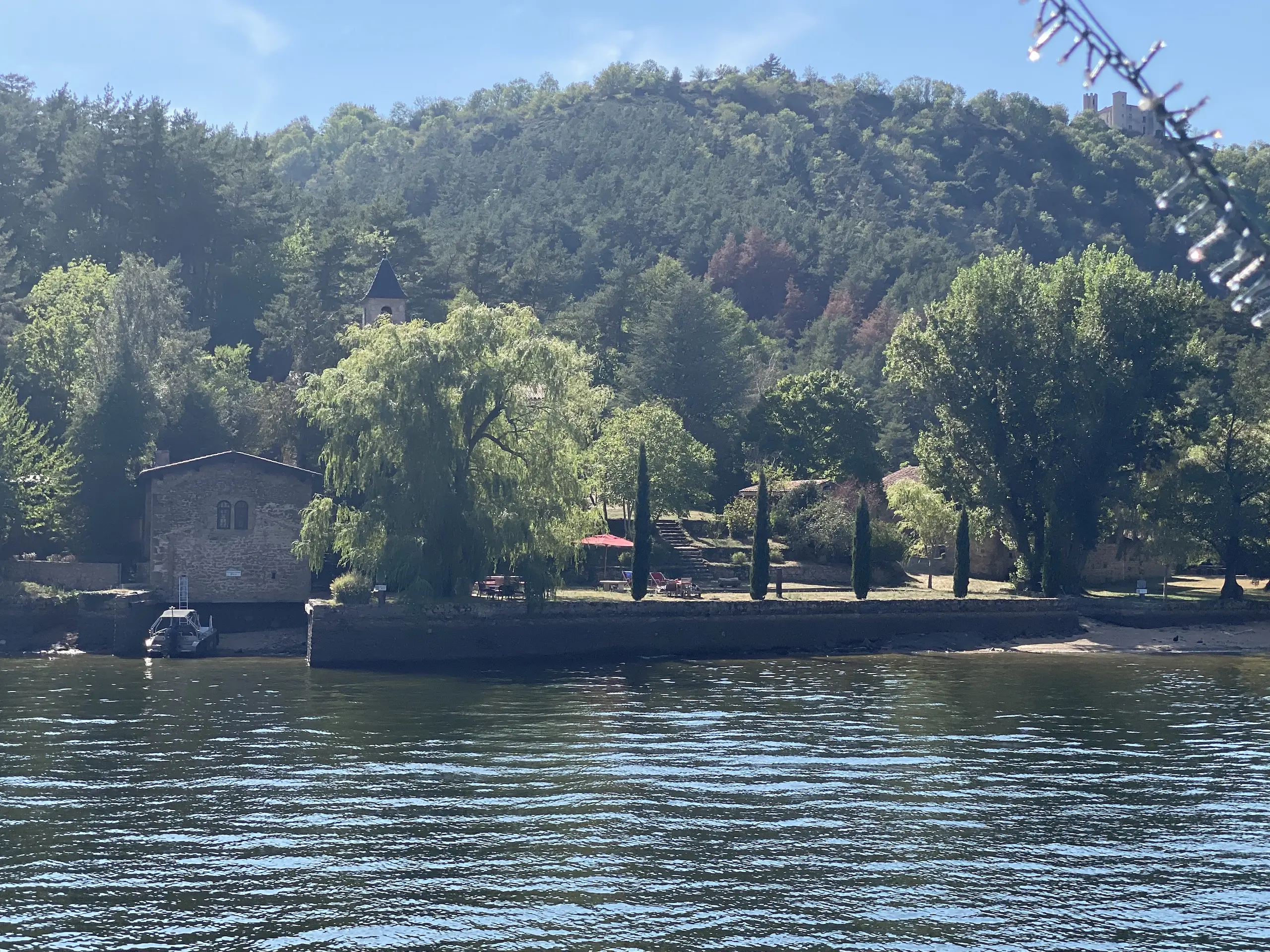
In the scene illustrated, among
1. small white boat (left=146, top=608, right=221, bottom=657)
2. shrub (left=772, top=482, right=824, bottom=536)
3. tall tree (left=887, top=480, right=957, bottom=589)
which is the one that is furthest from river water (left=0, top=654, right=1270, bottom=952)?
shrub (left=772, top=482, right=824, bottom=536)

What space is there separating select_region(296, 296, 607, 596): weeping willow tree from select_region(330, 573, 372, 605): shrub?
52 centimetres

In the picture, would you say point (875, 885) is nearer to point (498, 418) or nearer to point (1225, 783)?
point (1225, 783)

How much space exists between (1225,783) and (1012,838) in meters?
8.28

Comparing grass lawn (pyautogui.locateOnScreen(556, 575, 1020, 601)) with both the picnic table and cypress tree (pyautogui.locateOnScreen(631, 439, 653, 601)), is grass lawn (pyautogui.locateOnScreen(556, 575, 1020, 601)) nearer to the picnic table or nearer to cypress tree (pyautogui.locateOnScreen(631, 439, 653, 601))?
cypress tree (pyautogui.locateOnScreen(631, 439, 653, 601))

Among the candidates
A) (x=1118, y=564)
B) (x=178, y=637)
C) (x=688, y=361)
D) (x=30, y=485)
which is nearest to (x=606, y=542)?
(x=178, y=637)

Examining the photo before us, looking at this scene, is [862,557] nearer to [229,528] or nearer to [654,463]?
[654,463]

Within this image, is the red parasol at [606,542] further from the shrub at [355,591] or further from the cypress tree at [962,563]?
the cypress tree at [962,563]

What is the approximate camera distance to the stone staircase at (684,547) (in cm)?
6925

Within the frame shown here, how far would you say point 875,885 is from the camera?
78.8ft

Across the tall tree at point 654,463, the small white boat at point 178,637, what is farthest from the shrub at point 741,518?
the small white boat at point 178,637

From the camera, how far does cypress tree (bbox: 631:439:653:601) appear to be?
188 ft

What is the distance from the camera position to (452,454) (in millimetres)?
53312

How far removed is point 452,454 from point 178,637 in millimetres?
13153

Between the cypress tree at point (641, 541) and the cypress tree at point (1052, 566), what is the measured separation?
20367 mm
